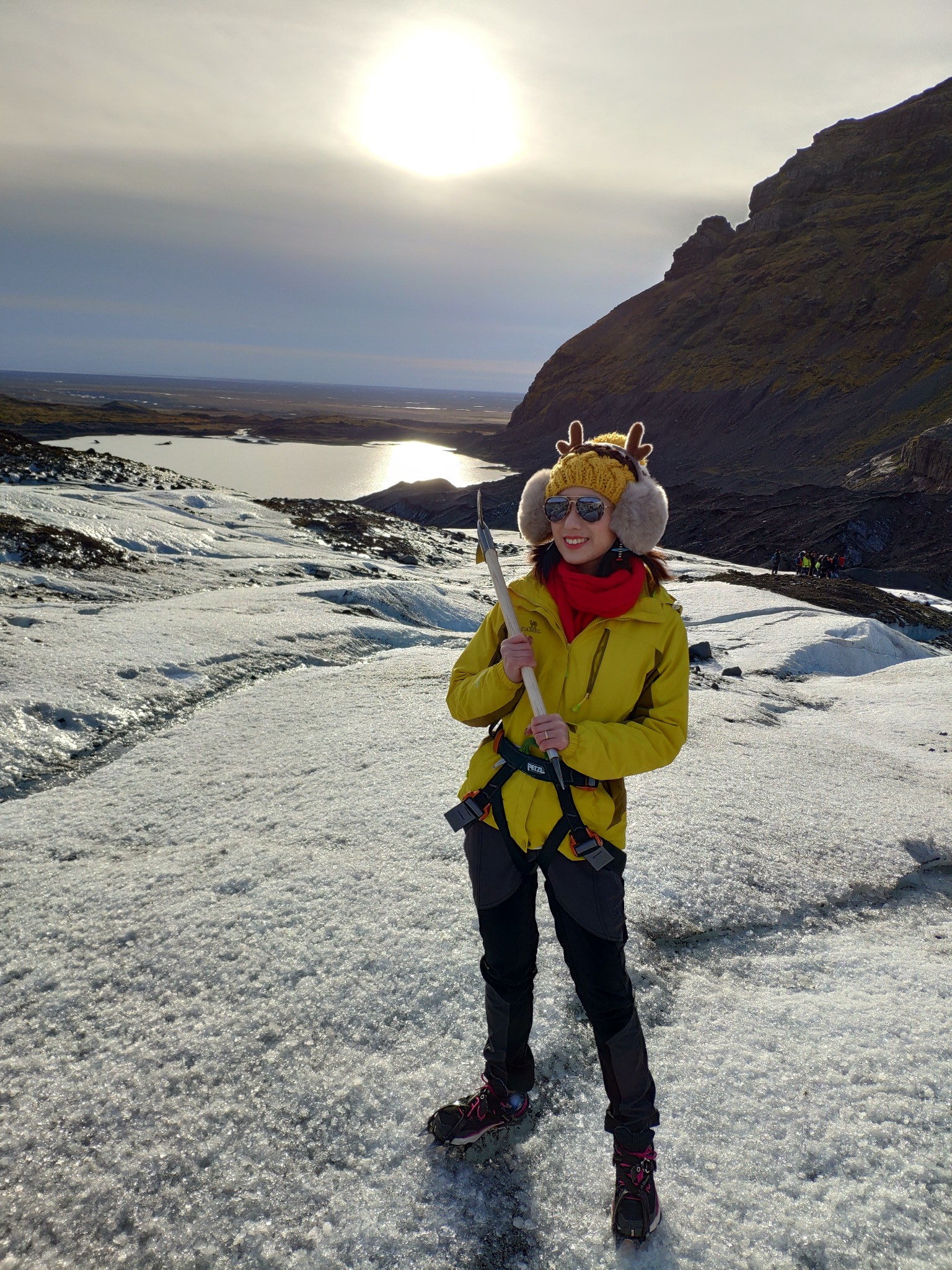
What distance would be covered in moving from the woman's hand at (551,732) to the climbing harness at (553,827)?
0.13 metres

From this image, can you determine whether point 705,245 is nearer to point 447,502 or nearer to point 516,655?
point 447,502

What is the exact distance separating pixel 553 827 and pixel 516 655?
526mm

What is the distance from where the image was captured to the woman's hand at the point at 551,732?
186 cm

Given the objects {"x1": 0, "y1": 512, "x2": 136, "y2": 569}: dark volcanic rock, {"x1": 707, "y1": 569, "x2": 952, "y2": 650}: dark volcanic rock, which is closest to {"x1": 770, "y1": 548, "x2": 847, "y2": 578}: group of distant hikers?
{"x1": 707, "y1": 569, "x2": 952, "y2": 650}: dark volcanic rock

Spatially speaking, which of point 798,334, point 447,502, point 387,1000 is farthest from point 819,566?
point 798,334

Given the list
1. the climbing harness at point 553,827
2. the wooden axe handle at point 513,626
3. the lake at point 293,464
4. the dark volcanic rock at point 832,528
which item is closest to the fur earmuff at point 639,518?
the wooden axe handle at point 513,626

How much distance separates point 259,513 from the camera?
2073 centimetres

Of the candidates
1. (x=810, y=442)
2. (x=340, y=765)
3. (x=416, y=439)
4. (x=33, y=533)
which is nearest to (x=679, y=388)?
(x=810, y=442)

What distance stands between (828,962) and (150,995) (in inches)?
118

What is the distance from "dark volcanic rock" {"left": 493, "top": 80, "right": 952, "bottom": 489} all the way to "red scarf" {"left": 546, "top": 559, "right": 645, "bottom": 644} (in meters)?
47.1

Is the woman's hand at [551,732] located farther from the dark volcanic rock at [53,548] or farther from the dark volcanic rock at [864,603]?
the dark volcanic rock at [864,603]

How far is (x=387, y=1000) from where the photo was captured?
8.67ft

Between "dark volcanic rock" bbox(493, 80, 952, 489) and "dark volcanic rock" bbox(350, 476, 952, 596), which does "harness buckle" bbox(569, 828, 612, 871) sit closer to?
"dark volcanic rock" bbox(350, 476, 952, 596)

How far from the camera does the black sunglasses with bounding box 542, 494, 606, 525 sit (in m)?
2.05
